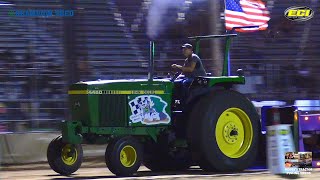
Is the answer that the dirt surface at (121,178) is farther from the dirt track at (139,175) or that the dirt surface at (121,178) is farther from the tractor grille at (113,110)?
the tractor grille at (113,110)

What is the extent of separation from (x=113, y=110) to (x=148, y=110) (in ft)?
1.74

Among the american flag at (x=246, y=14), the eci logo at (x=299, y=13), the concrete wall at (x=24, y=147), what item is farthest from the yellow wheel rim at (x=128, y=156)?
the eci logo at (x=299, y=13)

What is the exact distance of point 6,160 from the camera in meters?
12.1

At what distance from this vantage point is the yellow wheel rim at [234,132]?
33.9ft

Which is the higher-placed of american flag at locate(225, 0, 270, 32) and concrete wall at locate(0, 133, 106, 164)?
american flag at locate(225, 0, 270, 32)

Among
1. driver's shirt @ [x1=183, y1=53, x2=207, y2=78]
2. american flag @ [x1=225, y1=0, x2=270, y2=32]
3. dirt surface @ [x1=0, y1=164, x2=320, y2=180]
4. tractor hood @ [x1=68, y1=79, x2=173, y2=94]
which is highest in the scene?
american flag @ [x1=225, y1=0, x2=270, y2=32]

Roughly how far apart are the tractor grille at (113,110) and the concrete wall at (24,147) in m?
2.88

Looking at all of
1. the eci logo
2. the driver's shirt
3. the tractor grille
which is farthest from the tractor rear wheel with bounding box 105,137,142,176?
the eci logo

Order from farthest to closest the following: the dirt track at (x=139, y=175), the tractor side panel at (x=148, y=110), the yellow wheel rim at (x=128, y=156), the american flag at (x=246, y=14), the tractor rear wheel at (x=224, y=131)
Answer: the american flag at (x=246, y=14)
the tractor rear wheel at (x=224, y=131)
the tractor side panel at (x=148, y=110)
the yellow wheel rim at (x=128, y=156)
the dirt track at (x=139, y=175)

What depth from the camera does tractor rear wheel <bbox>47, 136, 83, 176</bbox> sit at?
9.88 metres

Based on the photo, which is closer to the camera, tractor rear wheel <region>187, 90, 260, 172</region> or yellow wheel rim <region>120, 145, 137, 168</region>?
yellow wheel rim <region>120, 145, 137, 168</region>

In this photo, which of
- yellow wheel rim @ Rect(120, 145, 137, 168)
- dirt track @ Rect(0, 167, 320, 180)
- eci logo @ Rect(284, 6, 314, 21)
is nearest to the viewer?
dirt track @ Rect(0, 167, 320, 180)

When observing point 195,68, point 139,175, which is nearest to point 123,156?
point 139,175

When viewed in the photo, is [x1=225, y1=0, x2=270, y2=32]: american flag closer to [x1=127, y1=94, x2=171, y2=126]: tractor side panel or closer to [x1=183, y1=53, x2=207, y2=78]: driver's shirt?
[x1=183, y1=53, x2=207, y2=78]: driver's shirt
